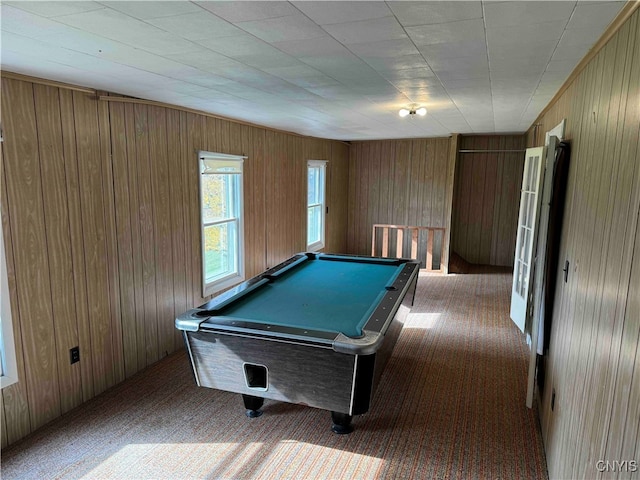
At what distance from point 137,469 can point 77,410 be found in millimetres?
869

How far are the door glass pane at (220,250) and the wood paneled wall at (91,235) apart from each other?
275 mm

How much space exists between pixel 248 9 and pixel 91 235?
6.93 ft

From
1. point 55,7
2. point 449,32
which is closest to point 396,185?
point 449,32

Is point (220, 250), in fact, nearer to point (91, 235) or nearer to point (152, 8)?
point (91, 235)

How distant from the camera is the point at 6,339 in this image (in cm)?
237

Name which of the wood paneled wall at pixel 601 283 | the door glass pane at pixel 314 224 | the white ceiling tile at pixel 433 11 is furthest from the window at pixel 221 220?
the wood paneled wall at pixel 601 283

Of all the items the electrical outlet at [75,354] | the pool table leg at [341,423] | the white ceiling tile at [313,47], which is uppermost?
the white ceiling tile at [313,47]

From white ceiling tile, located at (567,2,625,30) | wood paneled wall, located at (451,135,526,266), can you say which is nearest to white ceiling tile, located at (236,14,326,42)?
white ceiling tile, located at (567,2,625,30)

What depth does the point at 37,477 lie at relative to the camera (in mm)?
2164

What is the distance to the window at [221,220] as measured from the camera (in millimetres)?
4125

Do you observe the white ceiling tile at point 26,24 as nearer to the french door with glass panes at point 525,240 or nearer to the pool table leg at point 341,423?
the pool table leg at point 341,423

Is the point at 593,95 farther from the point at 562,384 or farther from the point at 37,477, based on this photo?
the point at 37,477

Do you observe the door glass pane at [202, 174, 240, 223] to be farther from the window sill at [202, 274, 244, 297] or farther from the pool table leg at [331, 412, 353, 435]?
the pool table leg at [331, 412, 353, 435]

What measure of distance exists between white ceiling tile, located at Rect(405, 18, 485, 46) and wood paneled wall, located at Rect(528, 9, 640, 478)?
20.4 inches
